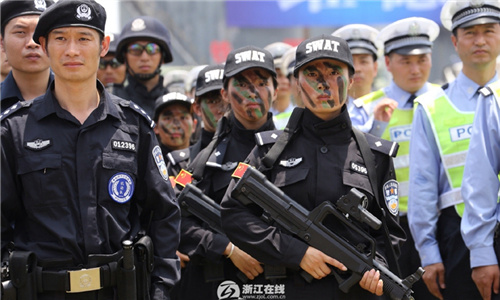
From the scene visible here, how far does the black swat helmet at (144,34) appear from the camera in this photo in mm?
8016

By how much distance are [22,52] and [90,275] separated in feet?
6.76

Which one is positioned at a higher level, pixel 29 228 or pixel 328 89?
pixel 328 89

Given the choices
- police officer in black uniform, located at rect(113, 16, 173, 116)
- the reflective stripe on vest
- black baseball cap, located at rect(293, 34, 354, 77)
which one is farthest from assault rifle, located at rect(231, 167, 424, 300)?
police officer in black uniform, located at rect(113, 16, 173, 116)

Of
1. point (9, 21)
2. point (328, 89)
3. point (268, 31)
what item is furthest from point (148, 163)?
point (268, 31)

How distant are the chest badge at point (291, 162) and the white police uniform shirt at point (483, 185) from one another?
1.19m

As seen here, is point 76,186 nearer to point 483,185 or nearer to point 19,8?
point 19,8

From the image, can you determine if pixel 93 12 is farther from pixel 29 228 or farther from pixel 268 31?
pixel 268 31

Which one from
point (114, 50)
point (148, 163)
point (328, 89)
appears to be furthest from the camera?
point (114, 50)

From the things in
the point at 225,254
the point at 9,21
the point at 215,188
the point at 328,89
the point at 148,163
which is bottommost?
the point at 225,254

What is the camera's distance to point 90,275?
4.42 meters

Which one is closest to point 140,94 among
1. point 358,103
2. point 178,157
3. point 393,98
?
point 178,157

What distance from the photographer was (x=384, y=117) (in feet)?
22.9

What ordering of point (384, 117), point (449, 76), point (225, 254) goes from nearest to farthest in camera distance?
point (225, 254) → point (384, 117) → point (449, 76)

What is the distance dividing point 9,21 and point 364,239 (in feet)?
9.46
